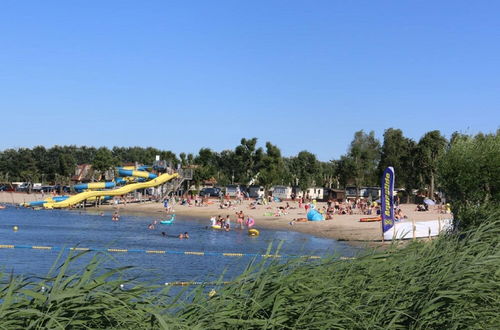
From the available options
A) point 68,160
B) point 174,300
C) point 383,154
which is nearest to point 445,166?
point 174,300

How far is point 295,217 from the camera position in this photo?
211 feet

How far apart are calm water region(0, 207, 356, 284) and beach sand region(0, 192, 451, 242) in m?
2.61

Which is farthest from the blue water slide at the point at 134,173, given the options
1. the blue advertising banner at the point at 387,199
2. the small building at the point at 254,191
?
the blue advertising banner at the point at 387,199

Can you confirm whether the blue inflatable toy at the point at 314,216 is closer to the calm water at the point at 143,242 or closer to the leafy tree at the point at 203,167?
the calm water at the point at 143,242

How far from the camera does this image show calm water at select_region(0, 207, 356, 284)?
83.5ft

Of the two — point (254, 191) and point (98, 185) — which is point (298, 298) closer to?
point (98, 185)

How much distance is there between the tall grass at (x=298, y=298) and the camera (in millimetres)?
5312

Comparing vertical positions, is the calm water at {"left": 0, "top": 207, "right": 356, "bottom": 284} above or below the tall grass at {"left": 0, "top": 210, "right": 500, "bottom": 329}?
below

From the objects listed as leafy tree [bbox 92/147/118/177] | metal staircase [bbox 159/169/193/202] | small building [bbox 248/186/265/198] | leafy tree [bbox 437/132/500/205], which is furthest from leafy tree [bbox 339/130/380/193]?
leafy tree [bbox 437/132/500/205]

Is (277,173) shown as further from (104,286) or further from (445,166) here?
(104,286)

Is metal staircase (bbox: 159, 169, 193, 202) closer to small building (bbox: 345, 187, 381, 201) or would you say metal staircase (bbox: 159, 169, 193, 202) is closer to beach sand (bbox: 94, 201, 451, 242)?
beach sand (bbox: 94, 201, 451, 242)

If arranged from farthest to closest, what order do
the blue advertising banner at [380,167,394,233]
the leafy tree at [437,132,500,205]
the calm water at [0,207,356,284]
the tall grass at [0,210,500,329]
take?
1. the blue advertising banner at [380,167,394,233]
2. the leafy tree at [437,132,500,205]
3. the calm water at [0,207,356,284]
4. the tall grass at [0,210,500,329]

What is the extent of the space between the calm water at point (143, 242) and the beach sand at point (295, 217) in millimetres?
2607

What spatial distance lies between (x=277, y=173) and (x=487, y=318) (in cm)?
9620
